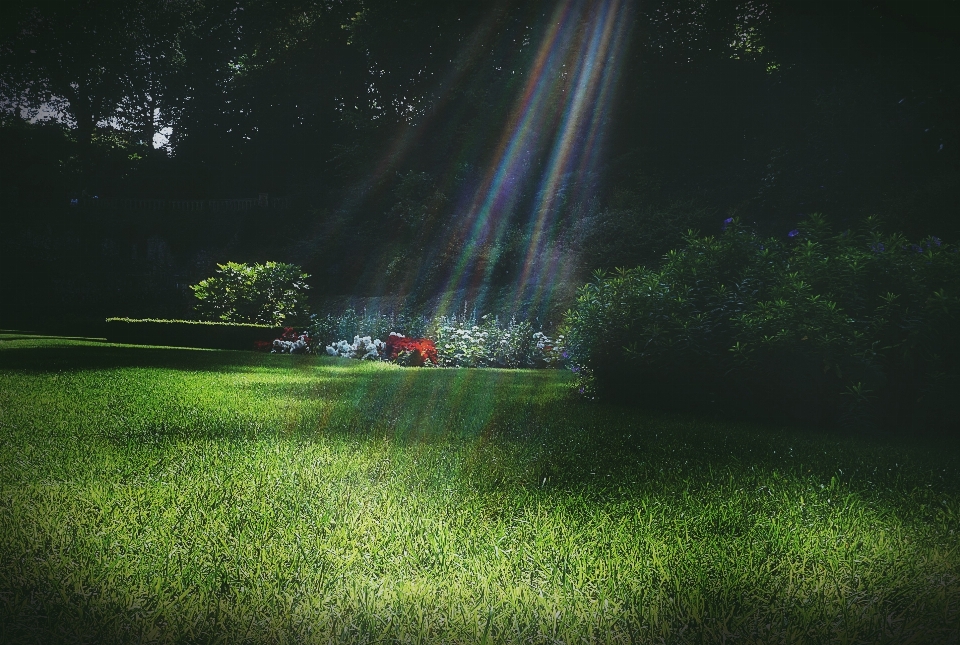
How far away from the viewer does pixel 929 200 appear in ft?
42.9

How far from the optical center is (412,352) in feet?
35.1

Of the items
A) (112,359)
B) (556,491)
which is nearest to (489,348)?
(112,359)

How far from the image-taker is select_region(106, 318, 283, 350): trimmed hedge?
13.6 m

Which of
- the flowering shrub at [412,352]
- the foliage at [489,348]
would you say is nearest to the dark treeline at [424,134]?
the foliage at [489,348]

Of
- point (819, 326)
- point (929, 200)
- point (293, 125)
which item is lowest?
point (819, 326)

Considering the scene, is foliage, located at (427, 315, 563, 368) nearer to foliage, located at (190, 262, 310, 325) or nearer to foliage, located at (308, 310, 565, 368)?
foliage, located at (308, 310, 565, 368)

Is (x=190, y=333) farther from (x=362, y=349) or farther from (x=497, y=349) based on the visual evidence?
(x=497, y=349)

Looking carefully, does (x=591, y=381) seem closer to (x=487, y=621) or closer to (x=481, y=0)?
(x=487, y=621)

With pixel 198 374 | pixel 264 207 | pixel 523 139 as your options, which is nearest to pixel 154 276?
pixel 264 207

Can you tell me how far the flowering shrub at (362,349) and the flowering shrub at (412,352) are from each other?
40 centimetres

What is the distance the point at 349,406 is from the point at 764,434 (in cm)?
320

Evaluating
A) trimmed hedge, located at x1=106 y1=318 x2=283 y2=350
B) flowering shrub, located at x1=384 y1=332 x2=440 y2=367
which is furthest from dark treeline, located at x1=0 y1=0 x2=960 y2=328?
trimmed hedge, located at x1=106 y1=318 x2=283 y2=350

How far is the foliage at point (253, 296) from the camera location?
16625 mm

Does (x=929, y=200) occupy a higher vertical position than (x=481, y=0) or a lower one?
lower
